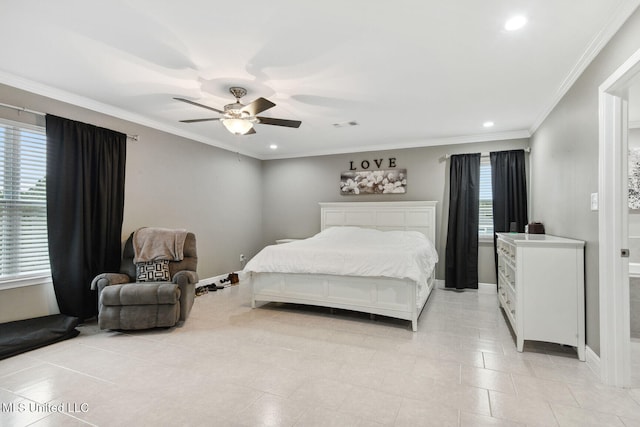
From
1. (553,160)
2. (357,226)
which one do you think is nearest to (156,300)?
(357,226)

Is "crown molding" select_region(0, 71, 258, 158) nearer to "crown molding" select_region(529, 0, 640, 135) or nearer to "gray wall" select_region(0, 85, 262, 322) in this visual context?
"gray wall" select_region(0, 85, 262, 322)

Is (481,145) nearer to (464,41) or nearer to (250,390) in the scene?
(464,41)

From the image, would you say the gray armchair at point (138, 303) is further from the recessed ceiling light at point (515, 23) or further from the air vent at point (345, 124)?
the recessed ceiling light at point (515, 23)

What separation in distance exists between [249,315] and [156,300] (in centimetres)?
107

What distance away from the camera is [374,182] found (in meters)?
5.80

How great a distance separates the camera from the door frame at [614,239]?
2.13 m

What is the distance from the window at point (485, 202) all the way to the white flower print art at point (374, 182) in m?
1.22

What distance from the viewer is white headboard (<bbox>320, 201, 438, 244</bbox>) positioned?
5.29m

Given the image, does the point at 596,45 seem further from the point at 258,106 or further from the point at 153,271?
the point at 153,271

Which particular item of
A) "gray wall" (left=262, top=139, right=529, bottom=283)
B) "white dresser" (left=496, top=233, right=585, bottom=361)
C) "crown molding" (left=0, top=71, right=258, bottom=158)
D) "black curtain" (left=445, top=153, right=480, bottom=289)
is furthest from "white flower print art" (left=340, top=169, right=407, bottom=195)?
"white dresser" (left=496, top=233, right=585, bottom=361)

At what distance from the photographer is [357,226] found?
18.9 ft

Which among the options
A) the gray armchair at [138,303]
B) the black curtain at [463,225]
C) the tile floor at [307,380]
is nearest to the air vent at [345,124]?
the black curtain at [463,225]

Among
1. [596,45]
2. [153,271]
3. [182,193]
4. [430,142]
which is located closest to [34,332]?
[153,271]

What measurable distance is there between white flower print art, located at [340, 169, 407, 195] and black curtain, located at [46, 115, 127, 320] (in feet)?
12.2
